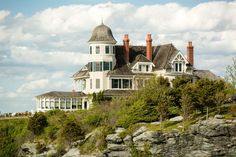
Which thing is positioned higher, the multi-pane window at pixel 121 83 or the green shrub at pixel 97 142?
the multi-pane window at pixel 121 83

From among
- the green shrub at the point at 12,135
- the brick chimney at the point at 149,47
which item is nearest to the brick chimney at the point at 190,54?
the brick chimney at the point at 149,47

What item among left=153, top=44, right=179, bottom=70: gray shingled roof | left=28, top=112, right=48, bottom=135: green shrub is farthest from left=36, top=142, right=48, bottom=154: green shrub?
left=153, top=44, right=179, bottom=70: gray shingled roof

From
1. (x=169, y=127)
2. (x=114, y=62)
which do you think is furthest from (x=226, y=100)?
(x=114, y=62)

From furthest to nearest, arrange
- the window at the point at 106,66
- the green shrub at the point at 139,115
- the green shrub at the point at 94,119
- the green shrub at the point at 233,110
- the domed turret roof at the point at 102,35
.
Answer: the window at the point at 106,66
the domed turret roof at the point at 102,35
the green shrub at the point at 94,119
the green shrub at the point at 139,115
the green shrub at the point at 233,110

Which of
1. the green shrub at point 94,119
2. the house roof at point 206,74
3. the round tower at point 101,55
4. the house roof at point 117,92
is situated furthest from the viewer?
the house roof at point 206,74

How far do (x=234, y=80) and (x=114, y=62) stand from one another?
13.6m

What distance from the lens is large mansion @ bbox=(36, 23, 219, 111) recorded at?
7569 centimetres

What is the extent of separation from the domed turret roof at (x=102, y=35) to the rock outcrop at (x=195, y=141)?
19805mm

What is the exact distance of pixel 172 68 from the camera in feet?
250

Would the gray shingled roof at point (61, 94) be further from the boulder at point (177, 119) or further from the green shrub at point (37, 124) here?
the boulder at point (177, 119)

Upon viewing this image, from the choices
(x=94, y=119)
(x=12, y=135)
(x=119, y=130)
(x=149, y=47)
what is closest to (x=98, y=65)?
(x=149, y=47)

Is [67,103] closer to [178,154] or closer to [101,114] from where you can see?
[101,114]

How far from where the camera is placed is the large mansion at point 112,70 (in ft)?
248

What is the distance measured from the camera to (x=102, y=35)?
7600 centimetres
